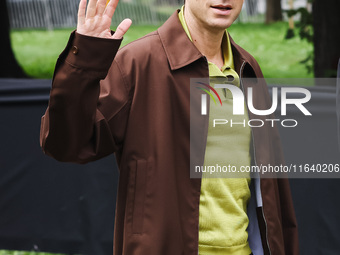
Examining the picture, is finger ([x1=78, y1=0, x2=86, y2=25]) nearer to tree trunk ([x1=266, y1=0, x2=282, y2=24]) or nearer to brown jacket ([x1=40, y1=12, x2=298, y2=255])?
brown jacket ([x1=40, y1=12, x2=298, y2=255])

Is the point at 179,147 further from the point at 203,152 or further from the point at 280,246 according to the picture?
the point at 280,246

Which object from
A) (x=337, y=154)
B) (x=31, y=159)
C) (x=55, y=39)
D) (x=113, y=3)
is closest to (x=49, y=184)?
(x=31, y=159)

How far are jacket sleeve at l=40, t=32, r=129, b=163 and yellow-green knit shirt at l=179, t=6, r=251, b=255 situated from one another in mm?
382

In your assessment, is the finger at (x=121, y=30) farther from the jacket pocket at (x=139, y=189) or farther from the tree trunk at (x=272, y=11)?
the tree trunk at (x=272, y=11)

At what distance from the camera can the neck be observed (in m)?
2.34

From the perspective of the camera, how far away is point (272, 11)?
1289 cm

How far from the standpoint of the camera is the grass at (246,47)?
453 inches

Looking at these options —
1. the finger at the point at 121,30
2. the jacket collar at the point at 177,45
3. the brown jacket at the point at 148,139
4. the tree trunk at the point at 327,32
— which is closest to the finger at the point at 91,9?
the finger at the point at 121,30

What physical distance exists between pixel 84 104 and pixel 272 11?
37.8 ft

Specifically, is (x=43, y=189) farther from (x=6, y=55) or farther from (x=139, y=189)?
(x=6, y=55)

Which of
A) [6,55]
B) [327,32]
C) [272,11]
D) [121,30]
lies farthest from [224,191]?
[272,11]

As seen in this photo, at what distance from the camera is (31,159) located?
4.37m

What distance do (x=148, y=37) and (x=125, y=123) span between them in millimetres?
382

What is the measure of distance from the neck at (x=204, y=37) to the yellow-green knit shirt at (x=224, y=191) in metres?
0.03
